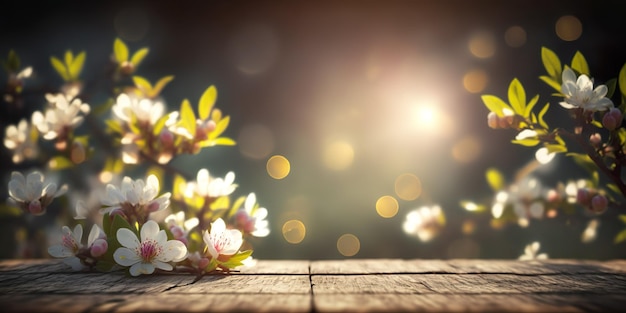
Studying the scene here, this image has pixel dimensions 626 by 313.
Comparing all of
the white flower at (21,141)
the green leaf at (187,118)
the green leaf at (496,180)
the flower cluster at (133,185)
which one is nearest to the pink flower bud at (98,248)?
the flower cluster at (133,185)

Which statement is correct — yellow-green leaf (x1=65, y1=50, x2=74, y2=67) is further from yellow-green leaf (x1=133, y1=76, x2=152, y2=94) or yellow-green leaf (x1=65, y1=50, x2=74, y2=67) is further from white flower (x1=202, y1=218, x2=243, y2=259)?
white flower (x1=202, y1=218, x2=243, y2=259)

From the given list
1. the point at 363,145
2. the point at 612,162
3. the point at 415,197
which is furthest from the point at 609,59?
the point at 363,145

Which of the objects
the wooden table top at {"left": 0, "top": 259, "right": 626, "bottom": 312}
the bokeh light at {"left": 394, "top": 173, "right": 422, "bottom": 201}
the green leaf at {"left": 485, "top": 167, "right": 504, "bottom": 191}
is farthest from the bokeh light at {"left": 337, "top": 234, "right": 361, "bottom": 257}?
the wooden table top at {"left": 0, "top": 259, "right": 626, "bottom": 312}

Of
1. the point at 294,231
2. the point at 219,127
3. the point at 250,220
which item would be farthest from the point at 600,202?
the point at 294,231

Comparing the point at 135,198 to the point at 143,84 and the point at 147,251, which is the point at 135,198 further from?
the point at 143,84

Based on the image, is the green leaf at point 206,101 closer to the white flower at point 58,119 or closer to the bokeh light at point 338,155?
the white flower at point 58,119

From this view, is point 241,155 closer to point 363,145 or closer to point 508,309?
point 363,145
